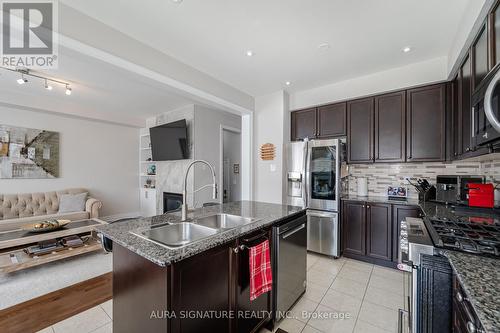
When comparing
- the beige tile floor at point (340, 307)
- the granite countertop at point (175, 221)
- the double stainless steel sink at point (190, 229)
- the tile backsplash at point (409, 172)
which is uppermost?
Result: the tile backsplash at point (409, 172)

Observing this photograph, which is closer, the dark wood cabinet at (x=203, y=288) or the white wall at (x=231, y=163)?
the dark wood cabinet at (x=203, y=288)

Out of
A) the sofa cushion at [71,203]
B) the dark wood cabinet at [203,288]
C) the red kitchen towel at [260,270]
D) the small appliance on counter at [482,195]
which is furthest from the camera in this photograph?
the sofa cushion at [71,203]

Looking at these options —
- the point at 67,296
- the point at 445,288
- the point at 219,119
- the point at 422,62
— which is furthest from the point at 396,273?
the point at 219,119

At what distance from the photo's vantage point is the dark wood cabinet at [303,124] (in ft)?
11.9

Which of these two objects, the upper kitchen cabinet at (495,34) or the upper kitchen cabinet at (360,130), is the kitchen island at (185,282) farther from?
the upper kitchen cabinet at (360,130)

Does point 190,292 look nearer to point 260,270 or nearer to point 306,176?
point 260,270

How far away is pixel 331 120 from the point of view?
3.42m

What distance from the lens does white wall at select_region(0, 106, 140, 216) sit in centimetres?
420

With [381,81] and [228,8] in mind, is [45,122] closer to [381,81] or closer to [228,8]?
[228,8]

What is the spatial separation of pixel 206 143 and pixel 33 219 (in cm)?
329

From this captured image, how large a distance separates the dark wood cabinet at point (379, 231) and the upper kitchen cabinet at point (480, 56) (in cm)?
162

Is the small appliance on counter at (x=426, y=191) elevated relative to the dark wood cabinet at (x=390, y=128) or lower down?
lower down

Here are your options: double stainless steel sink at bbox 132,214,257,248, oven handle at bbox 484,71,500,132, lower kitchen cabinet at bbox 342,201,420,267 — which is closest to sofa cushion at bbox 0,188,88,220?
double stainless steel sink at bbox 132,214,257,248

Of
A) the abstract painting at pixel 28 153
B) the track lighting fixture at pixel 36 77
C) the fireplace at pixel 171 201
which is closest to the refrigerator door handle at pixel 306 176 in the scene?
the fireplace at pixel 171 201
